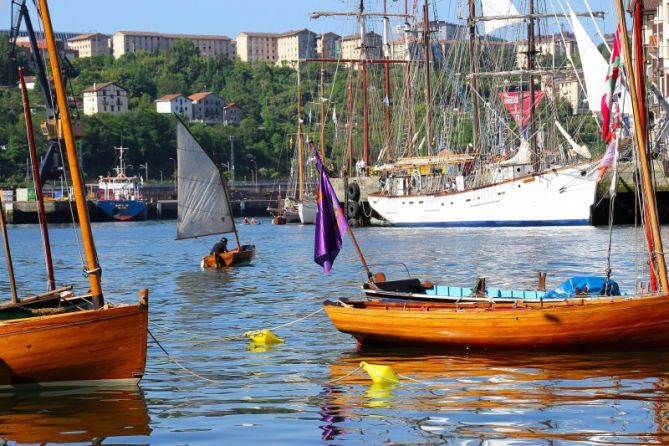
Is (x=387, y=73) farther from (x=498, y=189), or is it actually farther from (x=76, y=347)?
(x=76, y=347)

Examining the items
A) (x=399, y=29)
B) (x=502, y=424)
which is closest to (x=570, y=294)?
(x=502, y=424)

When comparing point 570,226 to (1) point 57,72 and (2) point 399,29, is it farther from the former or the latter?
(1) point 57,72

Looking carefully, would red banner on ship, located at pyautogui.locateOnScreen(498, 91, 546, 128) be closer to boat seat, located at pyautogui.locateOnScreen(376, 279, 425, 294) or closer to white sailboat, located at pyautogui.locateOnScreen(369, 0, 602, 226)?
white sailboat, located at pyautogui.locateOnScreen(369, 0, 602, 226)

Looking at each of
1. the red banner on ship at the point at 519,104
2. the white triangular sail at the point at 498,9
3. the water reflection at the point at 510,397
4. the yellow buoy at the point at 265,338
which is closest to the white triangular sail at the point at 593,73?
the yellow buoy at the point at 265,338

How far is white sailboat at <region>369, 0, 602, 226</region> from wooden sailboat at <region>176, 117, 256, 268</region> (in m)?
38.4

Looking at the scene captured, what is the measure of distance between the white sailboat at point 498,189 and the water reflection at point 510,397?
7549 cm

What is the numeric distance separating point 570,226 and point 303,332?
73293 mm

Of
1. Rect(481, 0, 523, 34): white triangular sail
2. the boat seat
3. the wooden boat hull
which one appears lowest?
the wooden boat hull

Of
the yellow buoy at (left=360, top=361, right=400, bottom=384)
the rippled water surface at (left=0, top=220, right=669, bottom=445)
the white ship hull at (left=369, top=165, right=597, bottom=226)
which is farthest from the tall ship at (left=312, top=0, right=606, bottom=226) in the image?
the yellow buoy at (left=360, top=361, right=400, bottom=384)

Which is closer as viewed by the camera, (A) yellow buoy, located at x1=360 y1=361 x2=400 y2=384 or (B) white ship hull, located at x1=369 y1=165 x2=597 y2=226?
(A) yellow buoy, located at x1=360 y1=361 x2=400 y2=384

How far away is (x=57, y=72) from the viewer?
2569 cm

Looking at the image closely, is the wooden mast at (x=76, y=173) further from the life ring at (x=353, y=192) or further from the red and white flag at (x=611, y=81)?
the life ring at (x=353, y=192)

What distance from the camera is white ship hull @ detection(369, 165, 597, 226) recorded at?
106 m

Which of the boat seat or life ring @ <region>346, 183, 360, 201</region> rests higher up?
the boat seat
